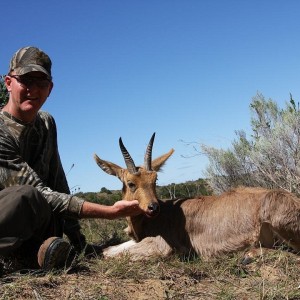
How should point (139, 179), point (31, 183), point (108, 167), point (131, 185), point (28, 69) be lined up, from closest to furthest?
point (31, 183), point (28, 69), point (139, 179), point (131, 185), point (108, 167)

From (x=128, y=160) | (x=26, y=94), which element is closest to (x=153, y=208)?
(x=128, y=160)

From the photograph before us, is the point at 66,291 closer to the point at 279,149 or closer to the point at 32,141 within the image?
the point at 32,141

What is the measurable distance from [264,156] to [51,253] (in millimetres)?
7659

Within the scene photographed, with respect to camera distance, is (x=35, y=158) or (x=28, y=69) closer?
(x=28, y=69)

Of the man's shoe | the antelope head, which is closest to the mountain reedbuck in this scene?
the antelope head

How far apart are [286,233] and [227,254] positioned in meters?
0.87

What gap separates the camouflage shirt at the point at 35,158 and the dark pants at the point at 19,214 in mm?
242

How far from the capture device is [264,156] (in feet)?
37.5

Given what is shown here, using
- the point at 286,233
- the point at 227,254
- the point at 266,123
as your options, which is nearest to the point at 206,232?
the point at 227,254

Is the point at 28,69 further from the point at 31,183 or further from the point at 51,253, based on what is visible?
the point at 51,253

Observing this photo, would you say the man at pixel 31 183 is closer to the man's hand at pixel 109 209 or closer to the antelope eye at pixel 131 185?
the man's hand at pixel 109 209

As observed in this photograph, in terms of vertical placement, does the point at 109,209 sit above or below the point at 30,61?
below

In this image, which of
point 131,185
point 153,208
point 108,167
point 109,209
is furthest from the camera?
point 108,167

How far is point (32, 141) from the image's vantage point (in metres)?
6.03
